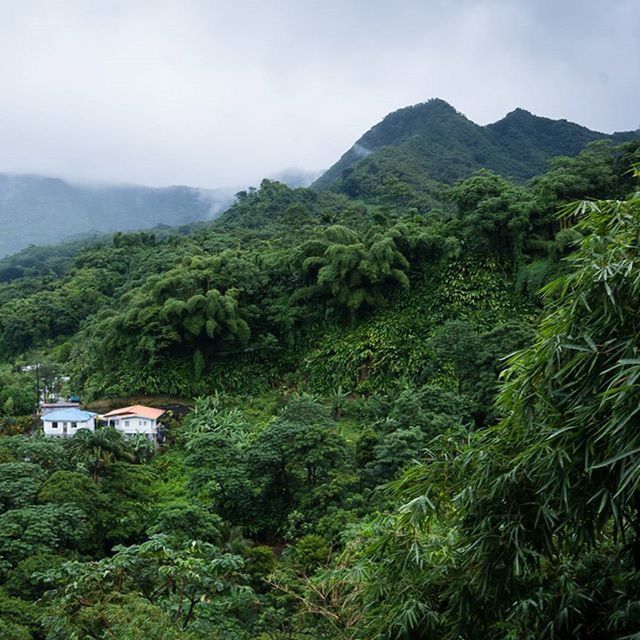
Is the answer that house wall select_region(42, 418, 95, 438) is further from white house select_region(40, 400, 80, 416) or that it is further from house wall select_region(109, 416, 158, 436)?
white house select_region(40, 400, 80, 416)

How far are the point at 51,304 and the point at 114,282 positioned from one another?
10.6 ft

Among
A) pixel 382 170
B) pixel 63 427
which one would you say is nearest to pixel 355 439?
pixel 63 427

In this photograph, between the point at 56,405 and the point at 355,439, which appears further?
the point at 56,405

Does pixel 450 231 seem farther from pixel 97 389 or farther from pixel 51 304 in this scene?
pixel 51 304

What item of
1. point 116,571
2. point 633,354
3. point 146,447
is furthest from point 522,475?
point 146,447

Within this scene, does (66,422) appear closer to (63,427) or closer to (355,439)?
(63,427)

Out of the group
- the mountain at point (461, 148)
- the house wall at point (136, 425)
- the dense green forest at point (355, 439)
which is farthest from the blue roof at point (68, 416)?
the mountain at point (461, 148)

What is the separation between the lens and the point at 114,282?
26.6m

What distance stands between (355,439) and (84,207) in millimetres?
88712

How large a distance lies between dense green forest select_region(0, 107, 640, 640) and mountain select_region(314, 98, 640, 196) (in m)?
13.4

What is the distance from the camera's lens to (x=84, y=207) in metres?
88.6

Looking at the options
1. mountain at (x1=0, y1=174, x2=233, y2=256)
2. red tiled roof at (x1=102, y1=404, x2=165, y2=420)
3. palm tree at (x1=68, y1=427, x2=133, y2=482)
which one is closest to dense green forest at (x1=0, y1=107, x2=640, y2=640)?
palm tree at (x1=68, y1=427, x2=133, y2=482)

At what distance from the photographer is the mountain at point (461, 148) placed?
36.0 metres

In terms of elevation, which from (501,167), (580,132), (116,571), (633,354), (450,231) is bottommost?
(116,571)
